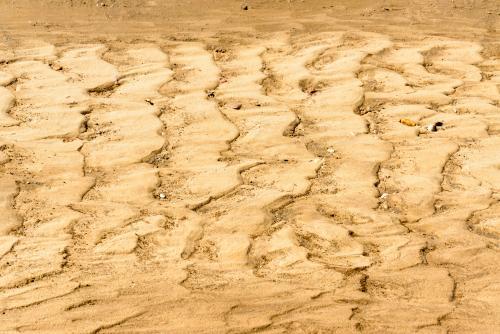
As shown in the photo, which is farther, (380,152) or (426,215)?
(380,152)

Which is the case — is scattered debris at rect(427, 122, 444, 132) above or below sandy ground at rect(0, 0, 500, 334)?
above

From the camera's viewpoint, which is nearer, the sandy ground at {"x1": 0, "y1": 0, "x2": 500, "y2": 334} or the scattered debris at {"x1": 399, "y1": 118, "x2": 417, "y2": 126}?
the sandy ground at {"x1": 0, "y1": 0, "x2": 500, "y2": 334}

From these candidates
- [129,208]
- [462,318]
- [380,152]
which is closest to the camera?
[462,318]

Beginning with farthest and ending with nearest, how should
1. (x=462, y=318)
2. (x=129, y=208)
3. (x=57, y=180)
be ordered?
(x=57, y=180) → (x=129, y=208) → (x=462, y=318)

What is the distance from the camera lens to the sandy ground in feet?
9.88

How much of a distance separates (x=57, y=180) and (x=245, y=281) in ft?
4.23

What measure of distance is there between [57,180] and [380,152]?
1.59 m

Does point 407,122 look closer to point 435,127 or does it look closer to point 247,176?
point 435,127

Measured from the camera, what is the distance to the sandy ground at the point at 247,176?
3012mm

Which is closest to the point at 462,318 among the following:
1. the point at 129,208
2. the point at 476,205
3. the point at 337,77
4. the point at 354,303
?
the point at 354,303

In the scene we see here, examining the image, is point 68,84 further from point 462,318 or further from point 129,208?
point 462,318

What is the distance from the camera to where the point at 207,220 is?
367cm

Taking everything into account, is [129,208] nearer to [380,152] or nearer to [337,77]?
[380,152]

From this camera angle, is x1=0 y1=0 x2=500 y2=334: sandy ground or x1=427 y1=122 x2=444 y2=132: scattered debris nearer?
x1=0 y1=0 x2=500 y2=334: sandy ground
